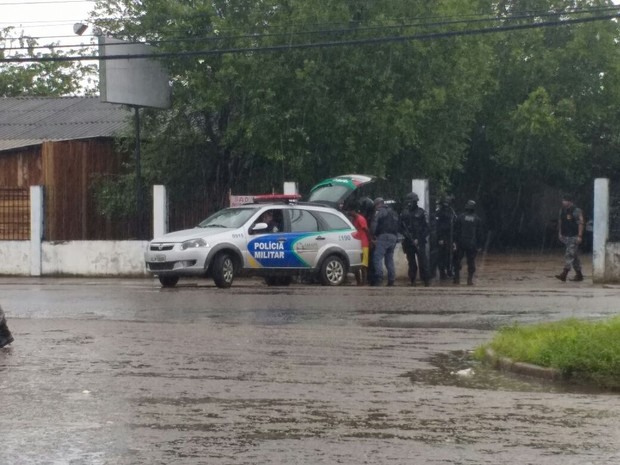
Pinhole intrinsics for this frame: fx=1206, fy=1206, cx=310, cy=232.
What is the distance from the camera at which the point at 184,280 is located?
86.0 ft

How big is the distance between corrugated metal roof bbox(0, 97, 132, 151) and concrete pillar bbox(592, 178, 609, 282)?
48.5ft

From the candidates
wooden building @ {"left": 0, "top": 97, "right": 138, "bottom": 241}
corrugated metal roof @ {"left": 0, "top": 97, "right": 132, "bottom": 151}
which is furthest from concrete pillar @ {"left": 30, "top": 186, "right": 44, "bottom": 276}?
corrugated metal roof @ {"left": 0, "top": 97, "right": 132, "bottom": 151}

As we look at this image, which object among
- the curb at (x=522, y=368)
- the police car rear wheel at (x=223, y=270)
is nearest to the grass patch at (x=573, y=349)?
the curb at (x=522, y=368)

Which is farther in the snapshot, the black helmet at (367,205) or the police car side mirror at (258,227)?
the black helmet at (367,205)

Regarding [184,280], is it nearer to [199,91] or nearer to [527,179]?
[199,91]

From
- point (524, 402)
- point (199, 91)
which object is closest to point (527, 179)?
point (199, 91)

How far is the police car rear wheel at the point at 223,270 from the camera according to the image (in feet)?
72.9

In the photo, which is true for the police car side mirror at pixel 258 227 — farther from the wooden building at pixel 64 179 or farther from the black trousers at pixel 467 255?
the wooden building at pixel 64 179

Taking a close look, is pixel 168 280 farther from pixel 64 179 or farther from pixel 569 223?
pixel 64 179

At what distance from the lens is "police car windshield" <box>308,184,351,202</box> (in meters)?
26.1

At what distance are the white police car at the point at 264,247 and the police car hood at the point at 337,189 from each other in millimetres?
1808

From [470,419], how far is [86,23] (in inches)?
1042

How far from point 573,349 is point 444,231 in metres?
14.4

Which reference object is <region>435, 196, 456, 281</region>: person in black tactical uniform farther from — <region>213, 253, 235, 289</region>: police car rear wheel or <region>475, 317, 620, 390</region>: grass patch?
<region>475, 317, 620, 390</region>: grass patch
